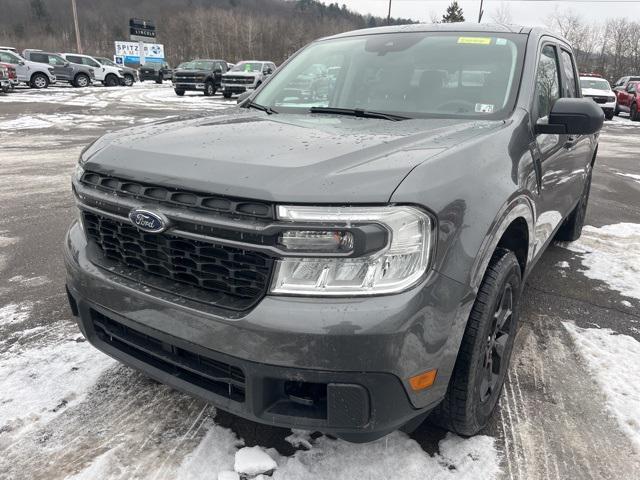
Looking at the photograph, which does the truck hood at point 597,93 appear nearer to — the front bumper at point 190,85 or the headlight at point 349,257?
the front bumper at point 190,85

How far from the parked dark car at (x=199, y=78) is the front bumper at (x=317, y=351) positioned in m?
25.9

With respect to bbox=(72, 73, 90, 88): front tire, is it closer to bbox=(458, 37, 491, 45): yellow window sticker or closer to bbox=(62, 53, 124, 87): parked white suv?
bbox=(62, 53, 124, 87): parked white suv

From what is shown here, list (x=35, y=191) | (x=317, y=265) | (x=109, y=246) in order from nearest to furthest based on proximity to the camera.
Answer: (x=317, y=265)
(x=109, y=246)
(x=35, y=191)

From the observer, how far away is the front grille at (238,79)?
23.6 m

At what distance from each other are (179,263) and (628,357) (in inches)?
102

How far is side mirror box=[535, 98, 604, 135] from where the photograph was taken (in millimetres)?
2537

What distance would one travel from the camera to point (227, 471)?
6.64 ft

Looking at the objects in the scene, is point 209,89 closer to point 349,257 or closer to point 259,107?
point 259,107

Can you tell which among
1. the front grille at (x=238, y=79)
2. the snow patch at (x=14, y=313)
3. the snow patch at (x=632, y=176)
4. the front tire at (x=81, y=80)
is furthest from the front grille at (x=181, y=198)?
the front tire at (x=81, y=80)

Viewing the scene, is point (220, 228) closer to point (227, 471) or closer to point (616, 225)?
point (227, 471)

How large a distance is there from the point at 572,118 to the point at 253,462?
7.12ft

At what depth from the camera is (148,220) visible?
6.10ft

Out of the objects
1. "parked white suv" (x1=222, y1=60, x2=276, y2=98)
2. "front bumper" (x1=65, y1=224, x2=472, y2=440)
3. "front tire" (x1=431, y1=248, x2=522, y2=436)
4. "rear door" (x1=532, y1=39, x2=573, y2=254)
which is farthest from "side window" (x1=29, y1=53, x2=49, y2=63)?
"front tire" (x1=431, y1=248, x2=522, y2=436)

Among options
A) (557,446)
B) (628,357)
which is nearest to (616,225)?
(628,357)
